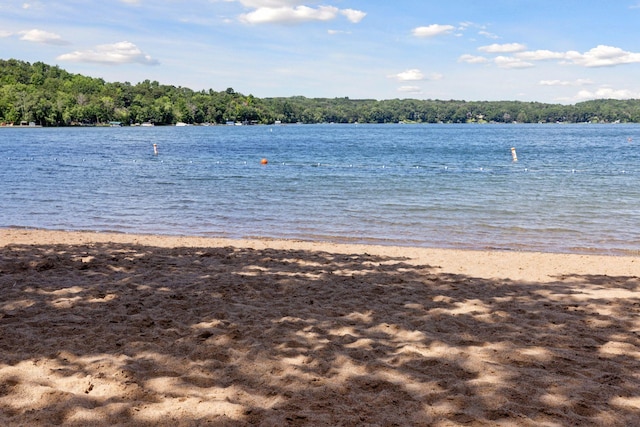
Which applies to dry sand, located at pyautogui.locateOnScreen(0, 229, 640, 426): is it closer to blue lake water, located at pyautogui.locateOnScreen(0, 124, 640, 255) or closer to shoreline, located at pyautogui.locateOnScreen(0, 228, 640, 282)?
shoreline, located at pyautogui.locateOnScreen(0, 228, 640, 282)

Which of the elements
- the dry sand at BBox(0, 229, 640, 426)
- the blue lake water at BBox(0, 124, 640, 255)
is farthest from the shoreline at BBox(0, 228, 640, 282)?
the blue lake water at BBox(0, 124, 640, 255)

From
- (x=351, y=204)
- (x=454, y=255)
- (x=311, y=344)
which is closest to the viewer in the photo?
(x=311, y=344)

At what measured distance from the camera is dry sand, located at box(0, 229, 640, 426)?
4258mm

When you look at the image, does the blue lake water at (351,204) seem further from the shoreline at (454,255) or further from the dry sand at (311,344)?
the dry sand at (311,344)

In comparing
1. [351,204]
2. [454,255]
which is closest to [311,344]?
[454,255]

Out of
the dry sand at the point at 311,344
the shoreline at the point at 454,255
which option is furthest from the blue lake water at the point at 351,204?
the dry sand at the point at 311,344

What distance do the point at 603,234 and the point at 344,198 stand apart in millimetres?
10635

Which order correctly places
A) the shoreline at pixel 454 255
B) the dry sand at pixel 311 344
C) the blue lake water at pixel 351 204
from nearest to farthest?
the dry sand at pixel 311 344, the shoreline at pixel 454 255, the blue lake water at pixel 351 204

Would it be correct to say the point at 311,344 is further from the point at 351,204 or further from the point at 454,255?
the point at 351,204

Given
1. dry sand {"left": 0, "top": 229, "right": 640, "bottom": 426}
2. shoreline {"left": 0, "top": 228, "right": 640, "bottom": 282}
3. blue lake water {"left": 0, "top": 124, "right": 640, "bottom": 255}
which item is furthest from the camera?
blue lake water {"left": 0, "top": 124, "right": 640, "bottom": 255}

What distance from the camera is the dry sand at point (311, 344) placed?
4.26 meters

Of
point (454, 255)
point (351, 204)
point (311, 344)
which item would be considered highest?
point (311, 344)

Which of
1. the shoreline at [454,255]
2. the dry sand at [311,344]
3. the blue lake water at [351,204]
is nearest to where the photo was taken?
the dry sand at [311,344]

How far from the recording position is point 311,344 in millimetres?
5734
